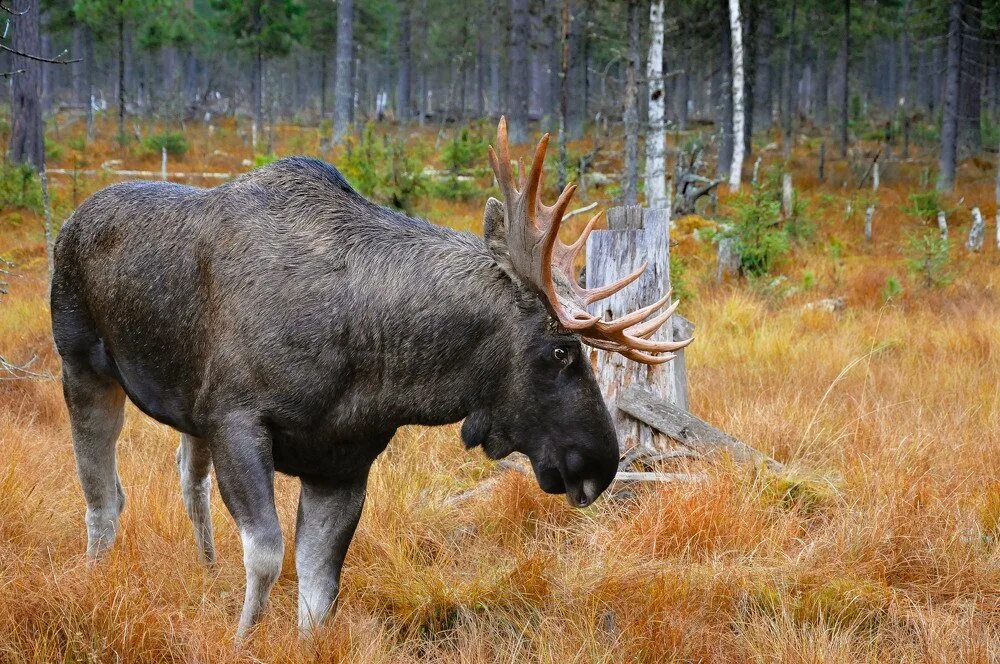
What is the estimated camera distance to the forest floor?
3.12 m

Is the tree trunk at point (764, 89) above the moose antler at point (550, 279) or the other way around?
above

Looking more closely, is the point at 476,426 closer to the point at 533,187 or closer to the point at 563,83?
the point at 533,187

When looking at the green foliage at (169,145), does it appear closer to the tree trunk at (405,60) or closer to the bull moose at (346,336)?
the tree trunk at (405,60)

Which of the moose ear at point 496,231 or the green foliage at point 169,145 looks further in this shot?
the green foliage at point 169,145

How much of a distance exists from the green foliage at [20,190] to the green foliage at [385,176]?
7030mm

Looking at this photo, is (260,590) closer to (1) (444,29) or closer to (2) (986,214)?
(2) (986,214)

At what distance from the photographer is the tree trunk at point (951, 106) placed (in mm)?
24141

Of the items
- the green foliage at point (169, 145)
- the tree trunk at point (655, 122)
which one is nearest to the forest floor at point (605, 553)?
the tree trunk at point (655, 122)

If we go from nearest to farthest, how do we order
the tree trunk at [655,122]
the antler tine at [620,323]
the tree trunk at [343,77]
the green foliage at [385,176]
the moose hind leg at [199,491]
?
the antler tine at [620,323], the moose hind leg at [199,491], the green foliage at [385,176], the tree trunk at [655,122], the tree trunk at [343,77]

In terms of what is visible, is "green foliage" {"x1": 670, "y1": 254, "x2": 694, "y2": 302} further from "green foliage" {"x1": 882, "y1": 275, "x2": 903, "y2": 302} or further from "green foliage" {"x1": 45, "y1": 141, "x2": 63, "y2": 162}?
"green foliage" {"x1": 45, "y1": 141, "x2": 63, "y2": 162}

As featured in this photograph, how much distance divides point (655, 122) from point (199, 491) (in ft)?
38.1

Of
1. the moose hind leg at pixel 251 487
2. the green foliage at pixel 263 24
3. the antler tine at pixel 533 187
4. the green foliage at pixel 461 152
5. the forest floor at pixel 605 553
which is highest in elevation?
the green foliage at pixel 263 24

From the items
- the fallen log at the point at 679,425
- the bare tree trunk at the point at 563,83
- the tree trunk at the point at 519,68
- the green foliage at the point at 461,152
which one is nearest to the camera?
the fallen log at the point at 679,425

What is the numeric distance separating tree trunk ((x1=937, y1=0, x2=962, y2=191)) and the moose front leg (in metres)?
24.3
